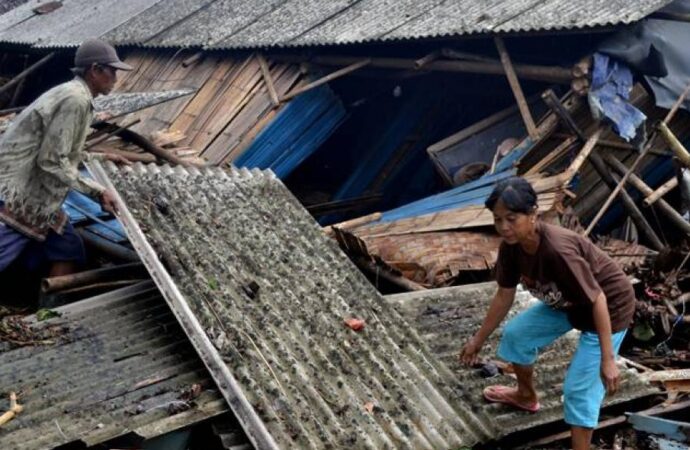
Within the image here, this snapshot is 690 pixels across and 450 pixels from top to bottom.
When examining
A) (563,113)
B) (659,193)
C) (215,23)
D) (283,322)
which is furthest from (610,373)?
(215,23)

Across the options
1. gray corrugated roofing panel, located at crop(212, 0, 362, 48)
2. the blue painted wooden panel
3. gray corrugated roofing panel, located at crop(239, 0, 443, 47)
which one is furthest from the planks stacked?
gray corrugated roofing panel, located at crop(239, 0, 443, 47)

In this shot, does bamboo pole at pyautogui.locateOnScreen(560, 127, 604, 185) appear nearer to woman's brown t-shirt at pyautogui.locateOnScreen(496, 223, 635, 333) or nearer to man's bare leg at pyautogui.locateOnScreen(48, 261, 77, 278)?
woman's brown t-shirt at pyautogui.locateOnScreen(496, 223, 635, 333)

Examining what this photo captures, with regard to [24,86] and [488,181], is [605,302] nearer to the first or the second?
[488,181]

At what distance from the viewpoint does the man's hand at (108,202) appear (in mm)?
4562

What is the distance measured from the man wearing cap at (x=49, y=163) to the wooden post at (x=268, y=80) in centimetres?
432

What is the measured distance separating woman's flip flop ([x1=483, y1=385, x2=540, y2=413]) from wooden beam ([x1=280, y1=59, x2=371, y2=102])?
5667 mm

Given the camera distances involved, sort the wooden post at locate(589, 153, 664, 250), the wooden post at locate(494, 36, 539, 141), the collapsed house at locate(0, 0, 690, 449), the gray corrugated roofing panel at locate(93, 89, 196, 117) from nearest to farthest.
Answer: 1. the collapsed house at locate(0, 0, 690, 449)
2. the gray corrugated roofing panel at locate(93, 89, 196, 117)
3. the wooden post at locate(589, 153, 664, 250)
4. the wooden post at locate(494, 36, 539, 141)

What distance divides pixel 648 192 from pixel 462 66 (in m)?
2.33

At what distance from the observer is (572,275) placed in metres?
3.44

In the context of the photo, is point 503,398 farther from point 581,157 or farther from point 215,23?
point 215,23

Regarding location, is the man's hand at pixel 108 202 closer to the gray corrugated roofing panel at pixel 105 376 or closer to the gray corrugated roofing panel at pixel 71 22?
the gray corrugated roofing panel at pixel 105 376

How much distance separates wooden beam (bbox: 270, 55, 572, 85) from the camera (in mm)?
7379

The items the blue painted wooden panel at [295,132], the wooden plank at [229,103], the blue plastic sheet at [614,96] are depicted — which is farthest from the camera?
the wooden plank at [229,103]

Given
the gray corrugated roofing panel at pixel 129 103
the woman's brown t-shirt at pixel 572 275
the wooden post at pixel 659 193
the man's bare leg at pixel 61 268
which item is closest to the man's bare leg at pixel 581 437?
the woman's brown t-shirt at pixel 572 275
